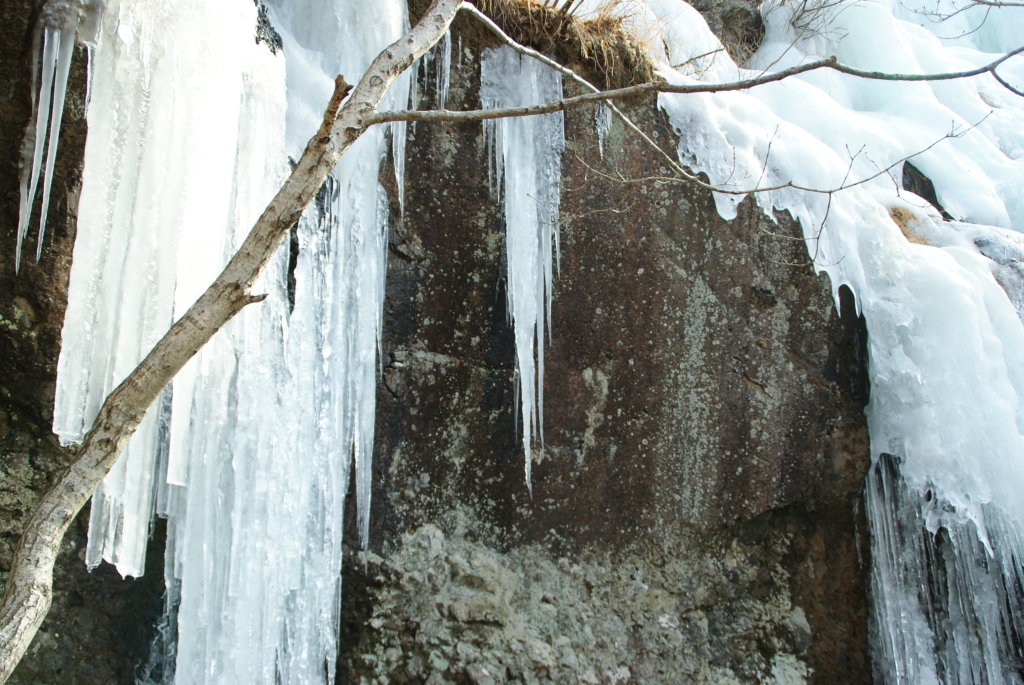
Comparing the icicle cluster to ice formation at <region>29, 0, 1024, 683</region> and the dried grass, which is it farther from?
the dried grass

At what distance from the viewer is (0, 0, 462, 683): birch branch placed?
1.50 meters

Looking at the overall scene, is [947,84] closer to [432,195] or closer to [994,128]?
[994,128]

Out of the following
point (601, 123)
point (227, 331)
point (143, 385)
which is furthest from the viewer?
point (601, 123)

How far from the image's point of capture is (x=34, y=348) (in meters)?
2.78

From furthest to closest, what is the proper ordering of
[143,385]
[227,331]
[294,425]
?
[294,425]
[227,331]
[143,385]

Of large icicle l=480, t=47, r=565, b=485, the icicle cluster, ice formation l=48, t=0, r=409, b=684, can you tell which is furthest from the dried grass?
the icicle cluster

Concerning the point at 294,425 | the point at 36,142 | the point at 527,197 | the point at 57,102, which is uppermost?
the point at 527,197

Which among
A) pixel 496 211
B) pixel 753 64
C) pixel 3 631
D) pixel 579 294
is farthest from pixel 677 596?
pixel 753 64

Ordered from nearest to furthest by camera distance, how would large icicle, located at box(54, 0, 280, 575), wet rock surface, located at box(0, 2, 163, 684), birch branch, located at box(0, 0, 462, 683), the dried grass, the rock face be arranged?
birch branch, located at box(0, 0, 462, 683)
large icicle, located at box(54, 0, 280, 575)
wet rock surface, located at box(0, 2, 163, 684)
the rock face
the dried grass

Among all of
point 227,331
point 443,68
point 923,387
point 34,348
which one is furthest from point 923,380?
point 34,348

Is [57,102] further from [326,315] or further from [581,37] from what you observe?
[581,37]

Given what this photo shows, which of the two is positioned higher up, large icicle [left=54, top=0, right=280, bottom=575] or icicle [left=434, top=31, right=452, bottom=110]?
icicle [left=434, top=31, right=452, bottom=110]

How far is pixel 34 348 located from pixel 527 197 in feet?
6.84

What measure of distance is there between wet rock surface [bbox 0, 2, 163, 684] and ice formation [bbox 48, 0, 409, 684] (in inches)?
6.5
